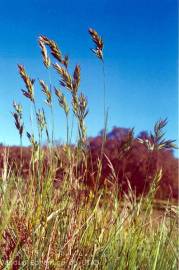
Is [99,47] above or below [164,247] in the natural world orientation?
above

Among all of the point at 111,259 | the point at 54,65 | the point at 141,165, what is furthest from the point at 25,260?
the point at 141,165

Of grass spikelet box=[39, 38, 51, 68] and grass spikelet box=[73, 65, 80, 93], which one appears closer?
grass spikelet box=[73, 65, 80, 93]

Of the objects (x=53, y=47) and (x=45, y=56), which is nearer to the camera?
(x=53, y=47)

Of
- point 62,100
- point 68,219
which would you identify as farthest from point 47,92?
point 68,219

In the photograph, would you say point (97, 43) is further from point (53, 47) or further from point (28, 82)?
point (28, 82)

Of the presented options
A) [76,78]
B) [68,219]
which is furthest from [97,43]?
[68,219]

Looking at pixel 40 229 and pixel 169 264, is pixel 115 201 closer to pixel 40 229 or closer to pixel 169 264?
pixel 169 264

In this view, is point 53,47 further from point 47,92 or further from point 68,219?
point 68,219

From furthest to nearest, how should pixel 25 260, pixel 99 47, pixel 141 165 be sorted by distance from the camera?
pixel 141 165, pixel 99 47, pixel 25 260

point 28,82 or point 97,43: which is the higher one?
point 97,43

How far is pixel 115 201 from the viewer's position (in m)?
2.45

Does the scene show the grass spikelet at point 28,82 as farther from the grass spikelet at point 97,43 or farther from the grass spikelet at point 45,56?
the grass spikelet at point 97,43

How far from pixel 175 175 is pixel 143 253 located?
12.8 metres

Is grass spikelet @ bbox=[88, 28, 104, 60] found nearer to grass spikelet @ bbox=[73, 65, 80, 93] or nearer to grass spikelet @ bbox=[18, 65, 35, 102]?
grass spikelet @ bbox=[73, 65, 80, 93]
